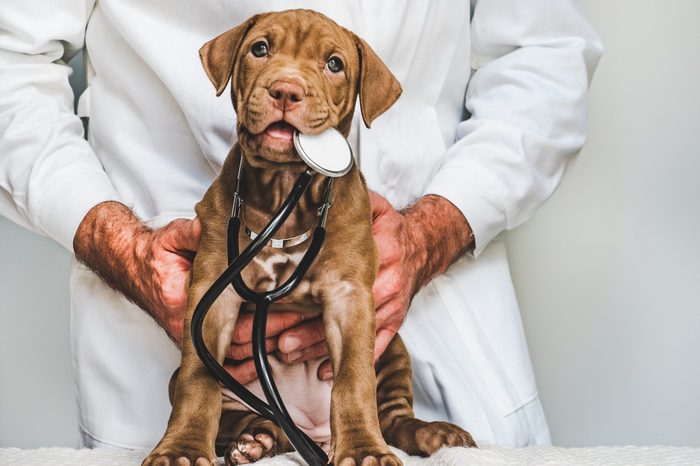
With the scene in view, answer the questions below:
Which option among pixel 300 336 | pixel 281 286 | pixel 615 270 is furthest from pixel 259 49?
pixel 615 270

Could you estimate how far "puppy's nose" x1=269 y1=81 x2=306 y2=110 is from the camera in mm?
1048

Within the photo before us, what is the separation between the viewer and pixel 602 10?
2.10m

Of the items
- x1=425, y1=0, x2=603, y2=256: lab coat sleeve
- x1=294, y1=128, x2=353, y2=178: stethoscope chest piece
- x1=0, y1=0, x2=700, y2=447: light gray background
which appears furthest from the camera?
x1=0, y1=0, x2=700, y2=447: light gray background

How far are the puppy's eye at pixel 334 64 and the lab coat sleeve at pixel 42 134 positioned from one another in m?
0.57

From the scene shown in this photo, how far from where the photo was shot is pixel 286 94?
41.3 inches

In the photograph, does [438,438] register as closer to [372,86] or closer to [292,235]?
[292,235]

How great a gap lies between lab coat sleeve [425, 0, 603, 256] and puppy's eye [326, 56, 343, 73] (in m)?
0.50

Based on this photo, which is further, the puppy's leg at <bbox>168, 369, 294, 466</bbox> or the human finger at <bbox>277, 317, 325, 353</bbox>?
the human finger at <bbox>277, 317, 325, 353</bbox>

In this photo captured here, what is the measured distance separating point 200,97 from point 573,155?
74 centimetres

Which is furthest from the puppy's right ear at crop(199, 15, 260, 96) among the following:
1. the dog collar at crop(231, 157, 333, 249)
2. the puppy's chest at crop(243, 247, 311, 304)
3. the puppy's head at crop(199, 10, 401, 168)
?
the puppy's chest at crop(243, 247, 311, 304)

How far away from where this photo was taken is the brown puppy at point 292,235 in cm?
107

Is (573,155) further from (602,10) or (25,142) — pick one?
(25,142)

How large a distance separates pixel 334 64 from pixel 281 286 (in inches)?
10.9

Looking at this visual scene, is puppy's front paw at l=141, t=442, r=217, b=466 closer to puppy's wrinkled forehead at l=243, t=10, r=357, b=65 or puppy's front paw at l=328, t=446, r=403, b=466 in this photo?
puppy's front paw at l=328, t=446, r=403, b=466
